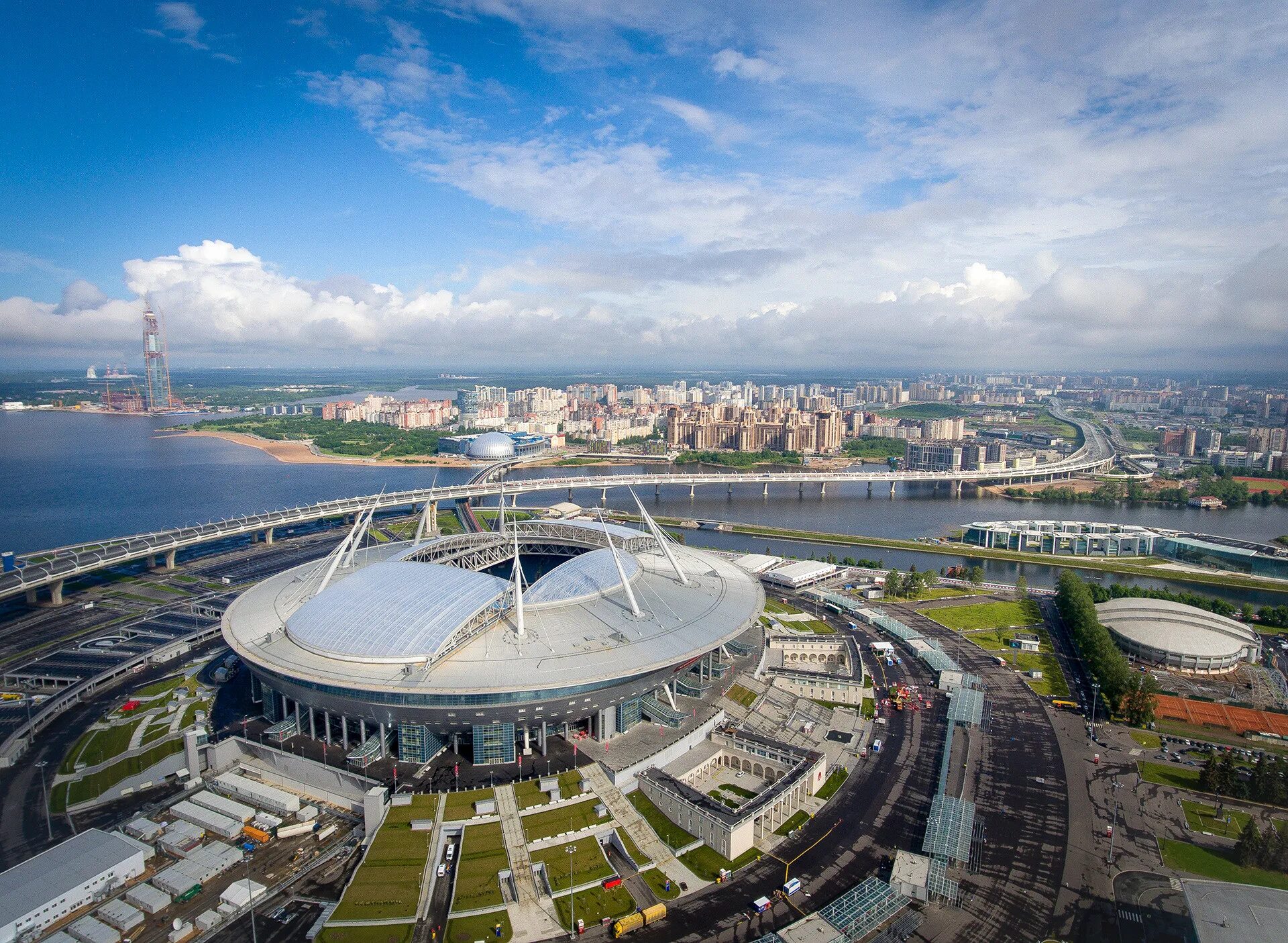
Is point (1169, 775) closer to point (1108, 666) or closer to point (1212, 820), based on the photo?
point (1212, 820)

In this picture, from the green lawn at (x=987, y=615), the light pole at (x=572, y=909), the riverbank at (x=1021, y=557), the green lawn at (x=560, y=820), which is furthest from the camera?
the riverbank at (x=1021, y=557)

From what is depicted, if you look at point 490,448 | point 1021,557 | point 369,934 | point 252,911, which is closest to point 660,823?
point 369,934

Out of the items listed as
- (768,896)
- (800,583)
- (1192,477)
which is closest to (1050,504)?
(1192,477)

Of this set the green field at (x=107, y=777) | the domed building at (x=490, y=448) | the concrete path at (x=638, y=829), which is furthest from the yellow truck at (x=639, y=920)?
the domed building at (x=490, y=448)

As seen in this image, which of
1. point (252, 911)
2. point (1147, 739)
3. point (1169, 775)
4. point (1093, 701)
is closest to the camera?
point (252, 911)

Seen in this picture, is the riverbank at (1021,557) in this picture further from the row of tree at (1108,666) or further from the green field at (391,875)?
the green field at (391,875)

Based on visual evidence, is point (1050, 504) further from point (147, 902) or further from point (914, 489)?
point (147, 902)

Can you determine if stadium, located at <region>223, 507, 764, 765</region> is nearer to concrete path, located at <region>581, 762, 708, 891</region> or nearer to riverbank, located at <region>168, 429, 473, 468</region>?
concrete path, located at <region>581, 762, 708, 891</region>
